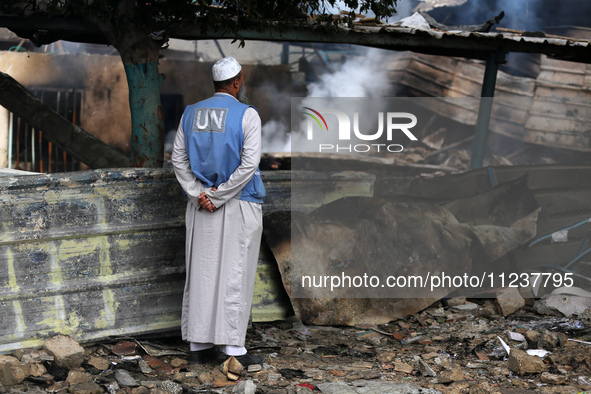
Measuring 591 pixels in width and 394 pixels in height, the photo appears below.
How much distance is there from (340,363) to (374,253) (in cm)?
129

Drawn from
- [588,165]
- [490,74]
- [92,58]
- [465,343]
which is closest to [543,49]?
[490,74]

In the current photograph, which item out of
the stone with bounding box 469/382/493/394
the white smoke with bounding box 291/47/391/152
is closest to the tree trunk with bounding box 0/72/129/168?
the stone with bounding box 469/382/493/394

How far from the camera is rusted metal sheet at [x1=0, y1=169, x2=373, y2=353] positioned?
384 cm

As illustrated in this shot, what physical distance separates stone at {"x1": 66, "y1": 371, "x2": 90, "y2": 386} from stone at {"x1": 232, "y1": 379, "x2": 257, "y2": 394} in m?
0.90

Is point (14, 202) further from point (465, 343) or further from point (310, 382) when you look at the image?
point (465, 343)

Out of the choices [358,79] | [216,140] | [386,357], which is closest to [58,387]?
[216,140]

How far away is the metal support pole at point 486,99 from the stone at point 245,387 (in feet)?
17.5

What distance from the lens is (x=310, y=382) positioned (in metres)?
3.78

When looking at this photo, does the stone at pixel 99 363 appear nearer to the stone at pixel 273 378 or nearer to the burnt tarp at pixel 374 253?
the stone at pixel 273 378

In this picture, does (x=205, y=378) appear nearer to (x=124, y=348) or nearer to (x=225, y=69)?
(x=124, y=348)

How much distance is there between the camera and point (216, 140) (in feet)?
12.5

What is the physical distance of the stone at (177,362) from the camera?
13.1 feet

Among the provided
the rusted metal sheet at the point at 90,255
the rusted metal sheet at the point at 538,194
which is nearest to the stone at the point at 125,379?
the rusted metal sheet at the point at 90,255

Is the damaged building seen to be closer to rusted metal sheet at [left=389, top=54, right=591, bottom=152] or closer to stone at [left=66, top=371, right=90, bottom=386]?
stone at [left=66, top=371, right=90, bottom=386]
